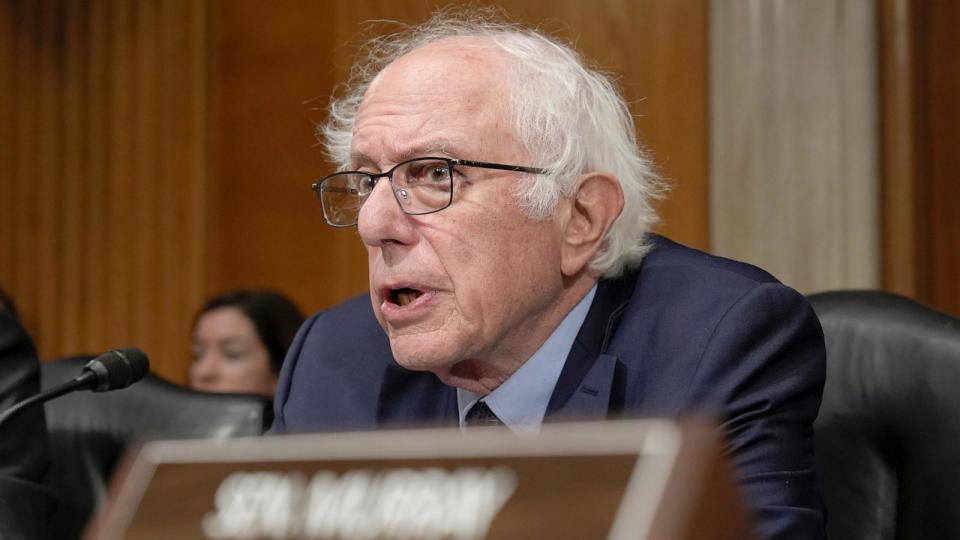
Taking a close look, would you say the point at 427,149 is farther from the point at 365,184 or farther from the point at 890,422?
the point at 890,422

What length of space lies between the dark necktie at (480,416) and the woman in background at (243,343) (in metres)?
2.01

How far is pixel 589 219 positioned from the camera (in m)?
1.77

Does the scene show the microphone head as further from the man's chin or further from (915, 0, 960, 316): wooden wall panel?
(915, 0, 960, 316): wooden wall panel

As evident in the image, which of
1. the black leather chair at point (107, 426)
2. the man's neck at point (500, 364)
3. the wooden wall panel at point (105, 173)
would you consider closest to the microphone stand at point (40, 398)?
the man's neck at point (500, 364)

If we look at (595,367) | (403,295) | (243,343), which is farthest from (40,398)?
(243,343)

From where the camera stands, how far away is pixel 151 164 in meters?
4.58

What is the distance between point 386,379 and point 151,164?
9.77 feet

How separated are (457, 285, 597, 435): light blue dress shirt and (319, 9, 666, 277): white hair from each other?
120 mm

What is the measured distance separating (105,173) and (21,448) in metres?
2.72

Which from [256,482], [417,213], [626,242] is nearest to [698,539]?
[256,482]

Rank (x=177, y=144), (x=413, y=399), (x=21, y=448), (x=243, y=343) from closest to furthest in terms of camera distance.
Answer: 1. (x=413, y=399)
2. (x=21, y=448)
3. (x=243, y=343)
4. (x=177, y=144)

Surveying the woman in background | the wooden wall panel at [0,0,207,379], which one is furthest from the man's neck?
the wooden wall panel at [0,0,207,379]

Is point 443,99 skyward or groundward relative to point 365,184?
skyward

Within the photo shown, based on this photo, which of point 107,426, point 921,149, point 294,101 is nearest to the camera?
point 107,426
